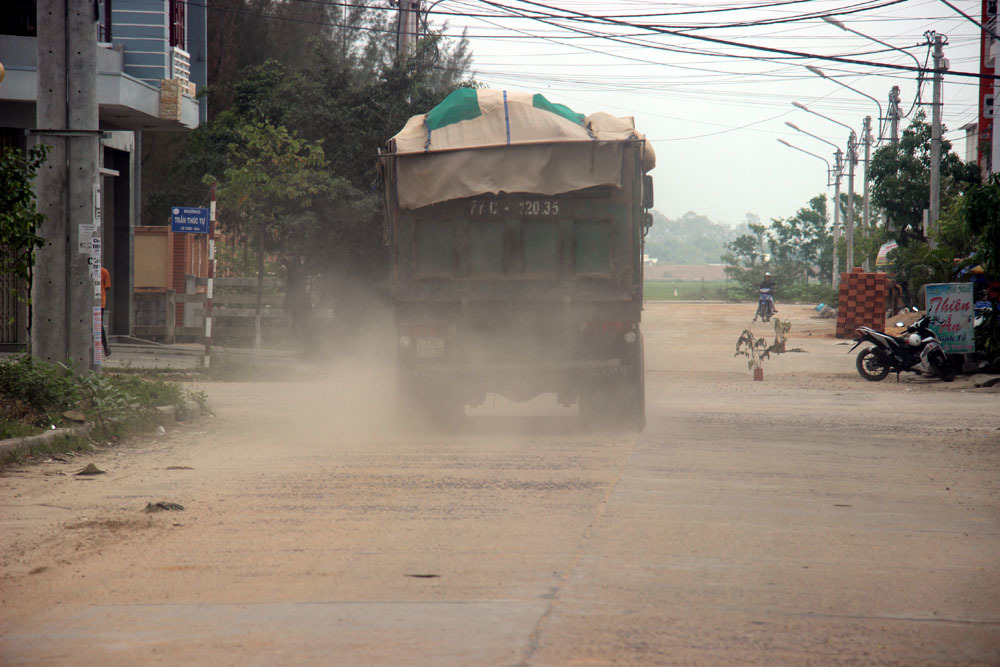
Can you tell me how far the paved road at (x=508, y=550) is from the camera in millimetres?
4578

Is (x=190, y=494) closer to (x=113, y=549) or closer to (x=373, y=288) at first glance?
(x=113, y=549)

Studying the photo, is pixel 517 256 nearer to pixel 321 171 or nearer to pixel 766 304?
pixel 321 171

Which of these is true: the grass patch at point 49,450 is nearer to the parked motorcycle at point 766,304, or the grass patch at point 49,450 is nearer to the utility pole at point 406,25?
the utility pole at point 406,25

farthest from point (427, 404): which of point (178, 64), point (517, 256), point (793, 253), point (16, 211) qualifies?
point (793, 253)

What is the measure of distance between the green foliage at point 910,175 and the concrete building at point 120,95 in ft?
95.0

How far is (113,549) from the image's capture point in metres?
6.31

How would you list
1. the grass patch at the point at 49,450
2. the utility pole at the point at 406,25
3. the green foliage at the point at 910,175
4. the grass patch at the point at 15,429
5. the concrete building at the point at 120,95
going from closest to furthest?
the grass patch at the point at 49,450
the grass patch at the point at 15,429
the concrete building at the point at 120,95
the utility pole at the point at 406,25
the green foliage at the point at 910,175

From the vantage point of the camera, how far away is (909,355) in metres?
20.4

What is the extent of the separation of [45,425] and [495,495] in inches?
195

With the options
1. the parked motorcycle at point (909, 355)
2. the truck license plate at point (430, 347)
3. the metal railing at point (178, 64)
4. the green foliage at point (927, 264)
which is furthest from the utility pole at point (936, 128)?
the truck license plate at point (430, 347)

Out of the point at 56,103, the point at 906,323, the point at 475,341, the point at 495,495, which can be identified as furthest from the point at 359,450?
the point at 906,323

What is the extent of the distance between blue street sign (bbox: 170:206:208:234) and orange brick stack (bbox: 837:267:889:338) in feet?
65.8

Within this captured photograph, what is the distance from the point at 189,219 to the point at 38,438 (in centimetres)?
1124

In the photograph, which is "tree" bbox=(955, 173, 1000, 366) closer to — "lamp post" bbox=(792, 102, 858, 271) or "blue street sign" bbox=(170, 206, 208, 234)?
"blue street sign" bbox=(170, 206, 208, 234)
